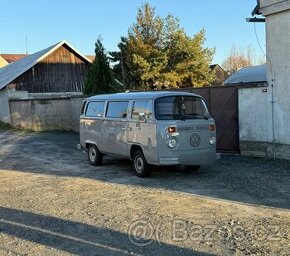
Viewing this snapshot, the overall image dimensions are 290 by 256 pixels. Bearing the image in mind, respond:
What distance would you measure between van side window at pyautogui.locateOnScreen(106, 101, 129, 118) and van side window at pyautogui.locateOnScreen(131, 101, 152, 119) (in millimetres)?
375

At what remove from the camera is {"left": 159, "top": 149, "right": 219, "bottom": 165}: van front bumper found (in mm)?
10016

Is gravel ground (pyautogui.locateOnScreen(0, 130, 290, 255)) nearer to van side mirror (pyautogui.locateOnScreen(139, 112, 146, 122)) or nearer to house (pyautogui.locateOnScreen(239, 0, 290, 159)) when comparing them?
house (pyautogui.locateOnScreen(239, 0, 290, 159))

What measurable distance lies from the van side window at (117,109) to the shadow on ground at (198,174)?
1442 millimetres

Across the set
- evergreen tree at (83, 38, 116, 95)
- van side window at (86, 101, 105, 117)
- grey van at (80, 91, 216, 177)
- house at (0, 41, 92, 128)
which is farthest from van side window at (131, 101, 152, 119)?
evergreen tree at (83, 38, 116, 95)

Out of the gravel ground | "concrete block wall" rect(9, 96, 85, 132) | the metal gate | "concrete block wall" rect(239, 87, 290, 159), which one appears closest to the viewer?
the gravel ground

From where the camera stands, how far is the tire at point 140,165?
10.6 meters

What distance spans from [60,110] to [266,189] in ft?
63.7

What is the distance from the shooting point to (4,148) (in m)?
18.3

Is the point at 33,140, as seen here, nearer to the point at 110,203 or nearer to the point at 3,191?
the point at 3,191

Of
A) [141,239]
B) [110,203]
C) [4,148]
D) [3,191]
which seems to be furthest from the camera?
[4,148]

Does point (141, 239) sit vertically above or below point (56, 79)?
below

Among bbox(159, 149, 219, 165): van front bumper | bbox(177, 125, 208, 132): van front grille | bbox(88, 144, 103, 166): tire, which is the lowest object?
bbox(88, 144, 103, 166): tire

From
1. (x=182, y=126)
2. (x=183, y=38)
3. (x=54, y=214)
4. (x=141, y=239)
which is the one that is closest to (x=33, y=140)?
(x=182, y=126)

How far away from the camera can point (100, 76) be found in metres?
25.4
